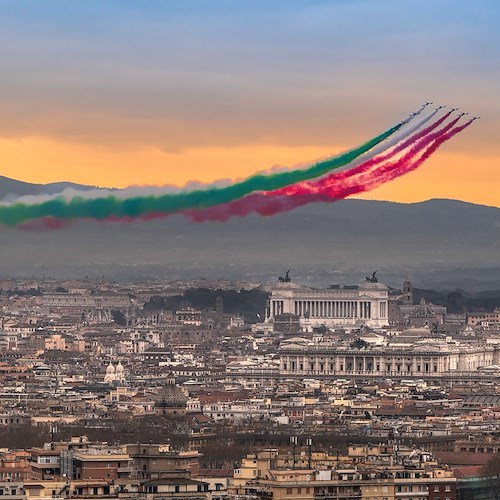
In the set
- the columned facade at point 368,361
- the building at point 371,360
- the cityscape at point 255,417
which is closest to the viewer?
Result: the cityscape at point 255,417

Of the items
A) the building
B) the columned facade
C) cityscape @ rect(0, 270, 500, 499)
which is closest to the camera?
cityscape @ rect(0, 270, 500, 499)

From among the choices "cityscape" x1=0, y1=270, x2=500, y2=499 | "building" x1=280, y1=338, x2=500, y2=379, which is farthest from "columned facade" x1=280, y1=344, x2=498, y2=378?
"cityscape" x1=0, y1=270, x2=500, y2=499

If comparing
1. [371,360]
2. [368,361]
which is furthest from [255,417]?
[371,360]

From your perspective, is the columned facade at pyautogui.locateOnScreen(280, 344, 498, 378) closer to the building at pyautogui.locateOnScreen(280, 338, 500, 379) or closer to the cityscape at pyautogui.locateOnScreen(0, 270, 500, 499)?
the building at pyautogui.locateOnScreen(280, 338, 500, 379)

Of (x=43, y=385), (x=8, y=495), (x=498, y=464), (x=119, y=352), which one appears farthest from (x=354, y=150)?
(x=119, y=352)

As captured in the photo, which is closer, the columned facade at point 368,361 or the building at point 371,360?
the building at point 371,360

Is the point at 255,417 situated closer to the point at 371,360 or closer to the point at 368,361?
the point at 368,361

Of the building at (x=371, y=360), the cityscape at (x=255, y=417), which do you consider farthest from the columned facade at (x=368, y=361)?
the cityscape at (x=255, y=417)

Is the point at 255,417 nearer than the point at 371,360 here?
Yes

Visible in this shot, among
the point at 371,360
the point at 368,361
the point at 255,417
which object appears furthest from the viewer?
the point at 371,360

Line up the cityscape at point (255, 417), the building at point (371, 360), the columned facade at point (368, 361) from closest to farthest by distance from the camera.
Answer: the cityscape at point (255, 417)
the building at point (371, 360)
the columned facade at point (368, 361)

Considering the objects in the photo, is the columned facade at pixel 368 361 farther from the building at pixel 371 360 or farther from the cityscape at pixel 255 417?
the cityscape at pixel 255 417
